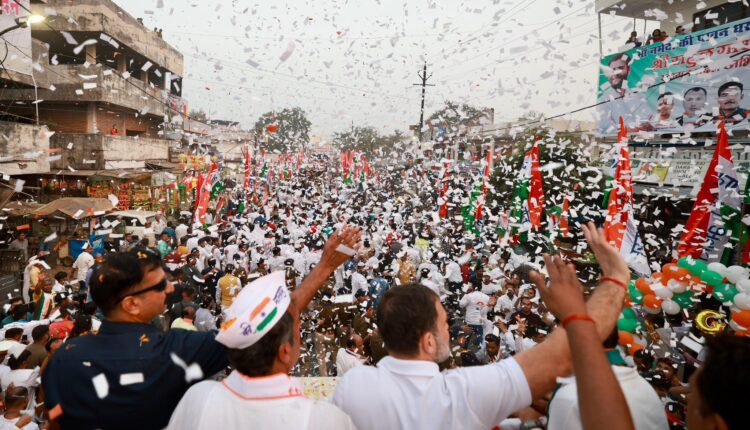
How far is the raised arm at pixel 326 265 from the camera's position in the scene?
1729 mm

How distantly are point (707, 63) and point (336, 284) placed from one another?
37.3 ft

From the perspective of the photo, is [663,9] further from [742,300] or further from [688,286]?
[742,300]

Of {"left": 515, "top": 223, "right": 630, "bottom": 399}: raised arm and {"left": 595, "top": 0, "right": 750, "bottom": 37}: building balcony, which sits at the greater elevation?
{"left": 595, "top": 0, "right": 750, "bottom": 37}: building balcony

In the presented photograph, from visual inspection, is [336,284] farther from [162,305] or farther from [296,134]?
[296,134]

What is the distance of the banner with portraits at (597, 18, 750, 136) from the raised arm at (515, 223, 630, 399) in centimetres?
1106

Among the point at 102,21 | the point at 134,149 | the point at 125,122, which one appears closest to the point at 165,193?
the point at 134,149

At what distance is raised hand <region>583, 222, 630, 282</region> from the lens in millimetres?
1422

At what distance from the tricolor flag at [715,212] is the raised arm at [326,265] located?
21.8ft

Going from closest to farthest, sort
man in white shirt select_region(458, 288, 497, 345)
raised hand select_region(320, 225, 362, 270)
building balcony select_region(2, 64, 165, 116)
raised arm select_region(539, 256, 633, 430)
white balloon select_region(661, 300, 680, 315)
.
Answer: raised arm select_region(539, 256, 633, 430)
raised hand select_region(320, 225, 362, 270)
white balloon select_region(661, 300, 680, 315)
man in white shirt select_region(458, 288, 497, 345)
building balcony select_region(2, 64, 165, 116)

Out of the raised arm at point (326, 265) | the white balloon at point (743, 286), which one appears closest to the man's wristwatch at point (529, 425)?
the raised arm at point (326, 265)

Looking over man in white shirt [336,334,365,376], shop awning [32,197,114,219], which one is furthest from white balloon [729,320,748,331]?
shop awning [32,197,114,219]

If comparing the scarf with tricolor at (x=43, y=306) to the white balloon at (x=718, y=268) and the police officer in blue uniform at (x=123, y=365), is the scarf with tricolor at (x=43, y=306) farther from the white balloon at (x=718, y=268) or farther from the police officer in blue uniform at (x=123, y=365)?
the white balloon at (x=718, y=268)

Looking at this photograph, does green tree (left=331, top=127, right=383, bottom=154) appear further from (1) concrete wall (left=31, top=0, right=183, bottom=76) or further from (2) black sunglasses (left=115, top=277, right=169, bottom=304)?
(2) black sunglasses (left=115, top=277, right=169, bottom=304)

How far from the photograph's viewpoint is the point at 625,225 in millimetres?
6949
